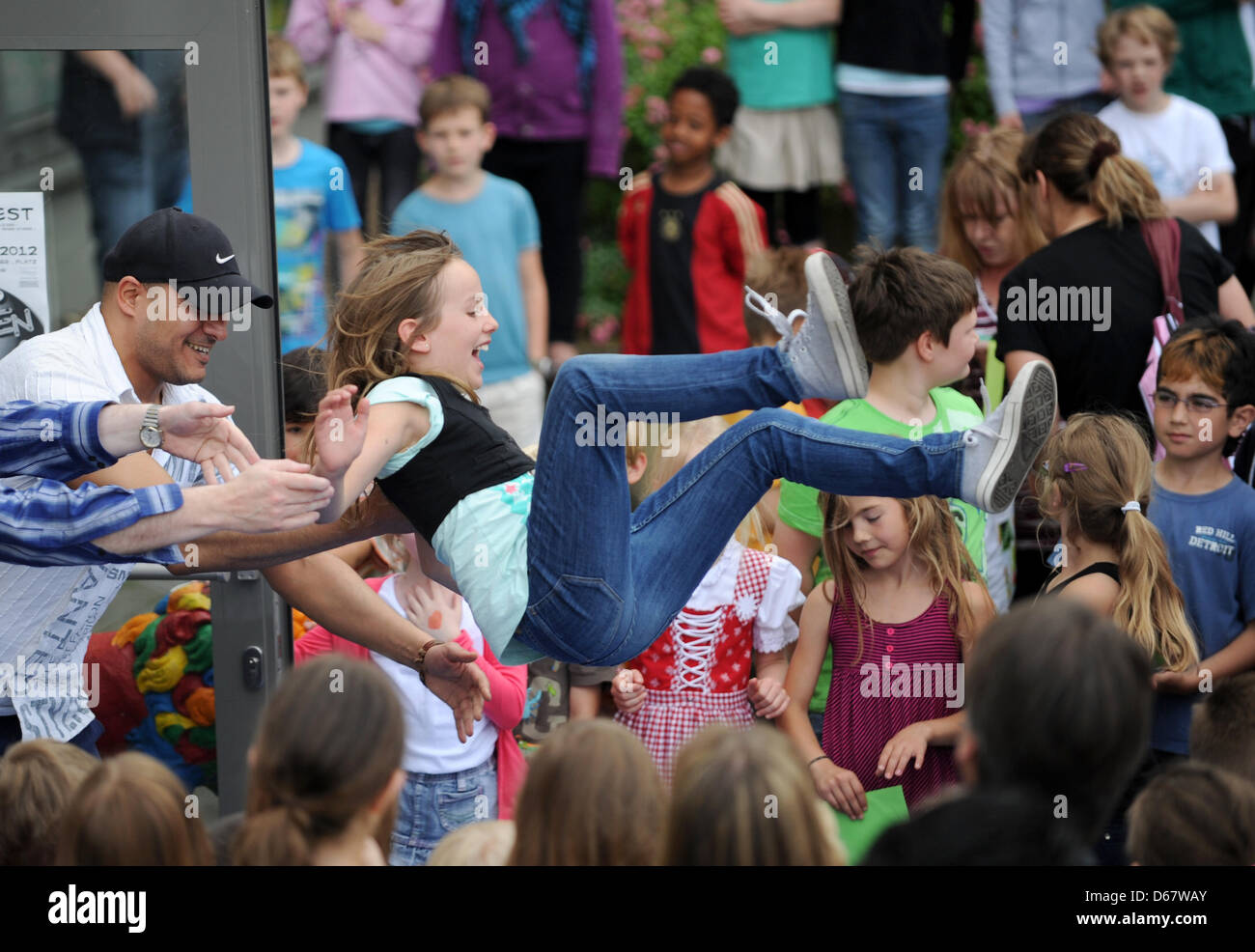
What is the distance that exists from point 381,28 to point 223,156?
2.64m

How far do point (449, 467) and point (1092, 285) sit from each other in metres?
2.32

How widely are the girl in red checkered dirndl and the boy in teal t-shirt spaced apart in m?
0.24

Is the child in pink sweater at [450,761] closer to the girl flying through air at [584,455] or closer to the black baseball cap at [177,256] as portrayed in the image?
the girl flying through air at [584,455]

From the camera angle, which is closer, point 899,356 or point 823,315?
point 823,315

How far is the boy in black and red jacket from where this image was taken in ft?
20.7

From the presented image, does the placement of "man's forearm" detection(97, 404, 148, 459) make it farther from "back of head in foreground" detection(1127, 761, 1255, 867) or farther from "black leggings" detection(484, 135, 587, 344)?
"black leggings" detection(484, 135, 587, 344)

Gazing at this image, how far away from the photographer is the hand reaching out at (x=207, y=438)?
3.31 meters

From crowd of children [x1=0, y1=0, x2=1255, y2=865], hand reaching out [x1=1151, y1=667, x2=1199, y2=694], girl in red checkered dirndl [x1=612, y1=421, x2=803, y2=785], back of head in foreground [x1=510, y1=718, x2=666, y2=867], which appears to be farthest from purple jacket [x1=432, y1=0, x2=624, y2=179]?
back of head in foreground [x1=510, y1=718, x2=666, y2=867]

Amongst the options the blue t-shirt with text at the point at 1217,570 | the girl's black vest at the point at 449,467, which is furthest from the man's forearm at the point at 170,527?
the blue t-shirt with text at the point at 1217,570

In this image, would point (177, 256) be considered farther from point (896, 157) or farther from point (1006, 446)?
point (896, 157)

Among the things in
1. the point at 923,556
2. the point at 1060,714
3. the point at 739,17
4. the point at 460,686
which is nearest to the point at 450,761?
the point at 460,686

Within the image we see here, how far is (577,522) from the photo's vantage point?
3.54 m

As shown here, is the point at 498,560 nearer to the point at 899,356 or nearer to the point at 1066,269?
Answer: the point at 899,356
